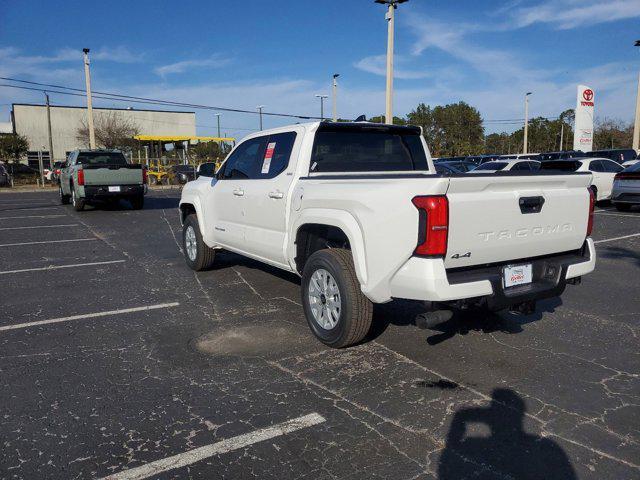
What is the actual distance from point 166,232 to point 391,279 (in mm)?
8789

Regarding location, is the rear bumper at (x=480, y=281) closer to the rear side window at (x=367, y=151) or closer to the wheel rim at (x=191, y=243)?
the rear side window at (x=367, y=151)

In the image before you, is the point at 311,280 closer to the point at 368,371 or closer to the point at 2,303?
the point at 368,371

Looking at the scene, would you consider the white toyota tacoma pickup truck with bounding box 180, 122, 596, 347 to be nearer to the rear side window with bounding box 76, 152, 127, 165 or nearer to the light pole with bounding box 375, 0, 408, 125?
the rear side window with bounding box 76, 152, 127, 165

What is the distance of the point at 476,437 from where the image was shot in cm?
291

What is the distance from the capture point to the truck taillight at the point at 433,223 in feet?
10.7

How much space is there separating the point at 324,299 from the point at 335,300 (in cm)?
17

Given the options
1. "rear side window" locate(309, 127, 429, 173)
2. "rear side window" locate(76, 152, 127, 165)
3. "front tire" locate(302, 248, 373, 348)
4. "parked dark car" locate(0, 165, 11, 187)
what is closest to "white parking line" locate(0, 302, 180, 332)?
"front tire" locate(302, 248, 373, 348)

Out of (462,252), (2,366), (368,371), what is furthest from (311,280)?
(2,366)

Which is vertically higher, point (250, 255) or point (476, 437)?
point (250, 255)

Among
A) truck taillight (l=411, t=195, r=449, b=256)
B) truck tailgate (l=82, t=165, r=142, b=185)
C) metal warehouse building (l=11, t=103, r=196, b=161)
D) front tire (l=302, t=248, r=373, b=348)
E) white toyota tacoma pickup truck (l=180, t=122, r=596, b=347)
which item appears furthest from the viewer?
metal warehouse building (l=11, t=103, r=196, b=161)

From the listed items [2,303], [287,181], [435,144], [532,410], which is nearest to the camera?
[532,410]

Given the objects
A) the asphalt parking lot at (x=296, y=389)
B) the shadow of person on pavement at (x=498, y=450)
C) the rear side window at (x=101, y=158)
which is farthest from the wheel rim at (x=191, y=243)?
the rear side window at (x=101, y=158)

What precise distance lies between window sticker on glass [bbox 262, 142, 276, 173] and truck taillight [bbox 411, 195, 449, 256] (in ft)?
8.00

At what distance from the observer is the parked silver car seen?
1322 cm
